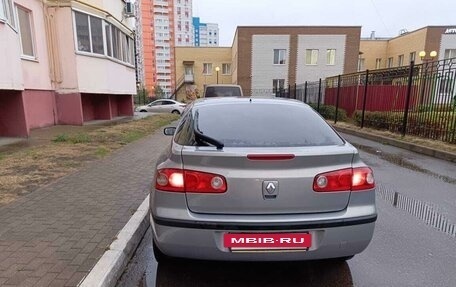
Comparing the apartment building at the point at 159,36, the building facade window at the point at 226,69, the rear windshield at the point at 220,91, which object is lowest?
the rear windshield at the point at 220,91

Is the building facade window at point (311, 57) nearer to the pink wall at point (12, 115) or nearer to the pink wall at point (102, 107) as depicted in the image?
the pink wall at point (102, 107)

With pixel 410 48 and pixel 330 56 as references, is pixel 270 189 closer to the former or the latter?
pixel 330 56

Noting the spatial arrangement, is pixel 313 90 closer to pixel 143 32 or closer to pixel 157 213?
pixel 157 213

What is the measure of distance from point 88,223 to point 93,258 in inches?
34.1

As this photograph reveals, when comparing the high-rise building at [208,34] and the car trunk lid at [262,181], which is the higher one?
the high-rise building at [208,34]

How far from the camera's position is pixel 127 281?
283 centimetres

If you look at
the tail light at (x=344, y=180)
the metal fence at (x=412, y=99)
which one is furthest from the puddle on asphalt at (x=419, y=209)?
the metal fence at (x=412, y=99)

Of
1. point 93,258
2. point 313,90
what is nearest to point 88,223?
point 93,258

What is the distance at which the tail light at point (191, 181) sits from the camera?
2.38 m

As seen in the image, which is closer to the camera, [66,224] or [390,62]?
[66,224]

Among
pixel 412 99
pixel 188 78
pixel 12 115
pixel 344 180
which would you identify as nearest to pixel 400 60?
pixel 188 78

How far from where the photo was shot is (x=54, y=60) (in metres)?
12.1

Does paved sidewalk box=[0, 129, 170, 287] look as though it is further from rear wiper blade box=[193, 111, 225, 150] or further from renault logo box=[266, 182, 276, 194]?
renault logo box=[266, 182, 276, 194]

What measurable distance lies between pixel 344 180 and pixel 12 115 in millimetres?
9335
